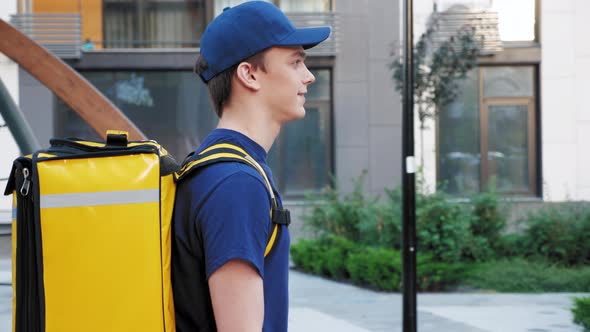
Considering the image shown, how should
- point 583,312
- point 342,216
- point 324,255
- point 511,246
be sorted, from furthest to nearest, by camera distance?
point 342,216 → point 324,255 → point 511,246 → point 583,312

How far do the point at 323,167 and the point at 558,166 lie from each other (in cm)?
540

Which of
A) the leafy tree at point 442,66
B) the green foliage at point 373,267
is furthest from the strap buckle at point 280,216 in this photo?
the leafy tree at point 442,66

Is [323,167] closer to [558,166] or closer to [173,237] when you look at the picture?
[558,166]

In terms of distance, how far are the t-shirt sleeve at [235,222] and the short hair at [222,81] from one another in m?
→ 0.31

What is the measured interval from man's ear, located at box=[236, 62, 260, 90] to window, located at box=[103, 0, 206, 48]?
19772mm

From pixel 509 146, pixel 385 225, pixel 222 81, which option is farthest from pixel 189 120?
pixel 222 81

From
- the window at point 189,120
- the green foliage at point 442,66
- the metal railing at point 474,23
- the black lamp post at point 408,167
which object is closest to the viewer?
the black lamp post at point 408,167

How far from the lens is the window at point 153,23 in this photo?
70.5 feet

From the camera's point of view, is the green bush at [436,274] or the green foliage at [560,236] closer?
the green bush at [436,274]

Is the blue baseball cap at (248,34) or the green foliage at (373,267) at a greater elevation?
the blue baseball cap at (248,34)

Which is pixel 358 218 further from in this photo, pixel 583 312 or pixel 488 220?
pixel 583 312

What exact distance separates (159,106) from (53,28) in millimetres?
2944

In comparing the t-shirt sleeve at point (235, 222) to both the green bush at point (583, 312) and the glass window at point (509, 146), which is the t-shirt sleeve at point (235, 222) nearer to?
the green bush at point (583, 312)

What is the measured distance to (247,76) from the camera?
1.98 m
